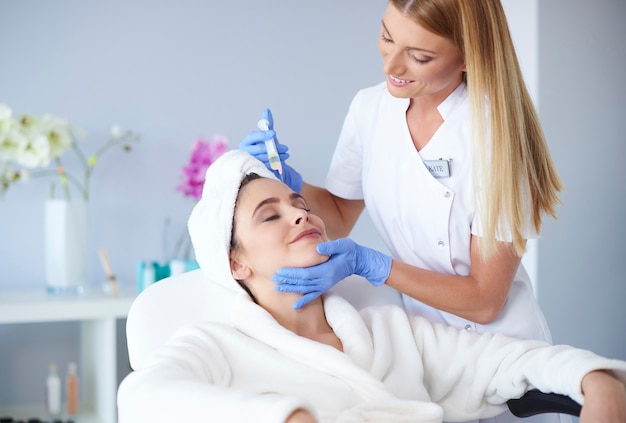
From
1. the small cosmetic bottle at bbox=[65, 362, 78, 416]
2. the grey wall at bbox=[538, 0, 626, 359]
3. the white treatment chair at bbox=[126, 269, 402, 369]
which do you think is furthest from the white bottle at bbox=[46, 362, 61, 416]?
the grey wall at bbox=[538, 0, 626, 359]

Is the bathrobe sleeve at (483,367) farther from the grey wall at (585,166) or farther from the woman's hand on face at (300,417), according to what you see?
the grey wall at (585,166)

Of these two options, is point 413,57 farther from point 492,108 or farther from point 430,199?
point 430,199

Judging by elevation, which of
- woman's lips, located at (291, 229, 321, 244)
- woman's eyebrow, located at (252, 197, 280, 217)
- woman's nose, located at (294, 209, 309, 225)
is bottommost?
woman's lips, located at (291, 229, 321, 244)

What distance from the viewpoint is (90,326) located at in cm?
287

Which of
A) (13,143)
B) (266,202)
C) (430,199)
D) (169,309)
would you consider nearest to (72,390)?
(13,143)

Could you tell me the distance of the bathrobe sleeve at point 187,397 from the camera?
1.14 meters

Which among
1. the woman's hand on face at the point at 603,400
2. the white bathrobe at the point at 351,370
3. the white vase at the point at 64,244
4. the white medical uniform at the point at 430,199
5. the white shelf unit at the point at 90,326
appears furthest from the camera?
the white vase at the point at 64,244

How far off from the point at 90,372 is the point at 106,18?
4.06 feet

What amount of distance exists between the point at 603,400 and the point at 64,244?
1891mm

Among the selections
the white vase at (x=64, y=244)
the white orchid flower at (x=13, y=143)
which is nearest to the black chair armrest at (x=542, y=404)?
the white vase at (x=64, y=244)

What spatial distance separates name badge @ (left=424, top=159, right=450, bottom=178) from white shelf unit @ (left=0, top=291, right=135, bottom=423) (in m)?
1.31

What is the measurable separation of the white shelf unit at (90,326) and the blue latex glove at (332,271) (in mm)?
1242

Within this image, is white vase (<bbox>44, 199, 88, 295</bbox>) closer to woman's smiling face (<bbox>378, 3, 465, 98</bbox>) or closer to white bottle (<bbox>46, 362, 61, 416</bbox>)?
white bottle (<bbox>46, 362, 61, 416</bbox>)

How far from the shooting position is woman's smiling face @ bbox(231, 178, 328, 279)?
5.28ft
